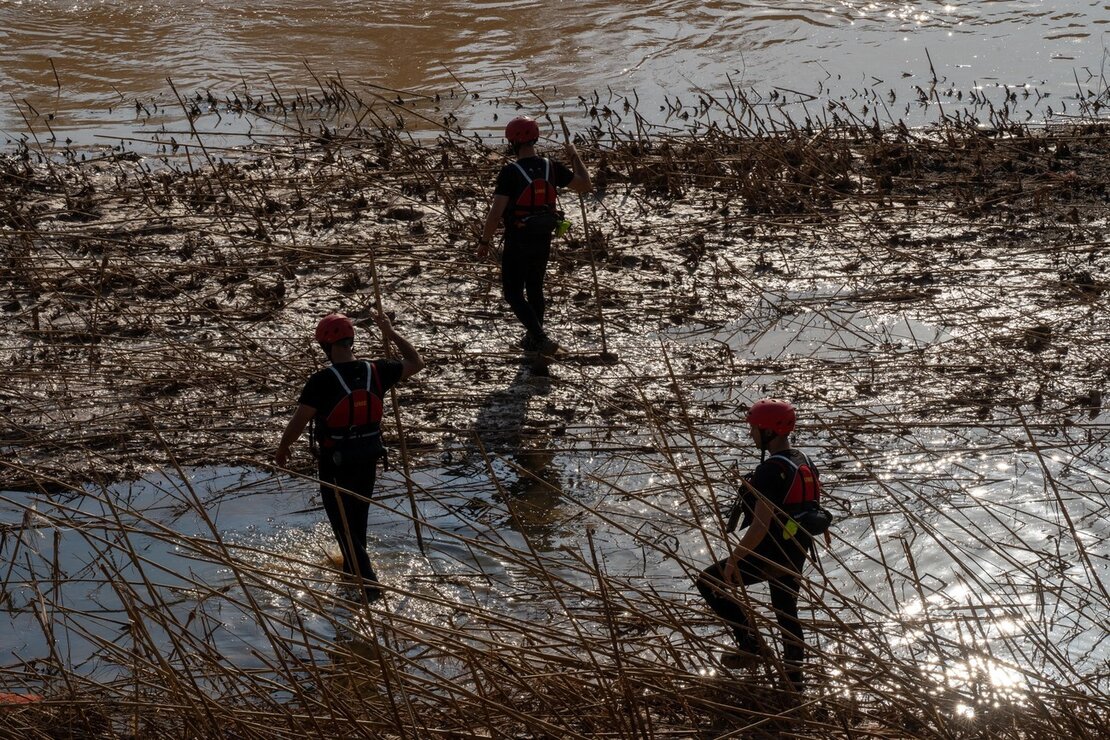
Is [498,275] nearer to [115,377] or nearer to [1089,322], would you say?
[115,377]

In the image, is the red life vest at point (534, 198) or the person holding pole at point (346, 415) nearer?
the person holding pole at point (346, 415)

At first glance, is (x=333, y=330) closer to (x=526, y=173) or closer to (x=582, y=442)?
(x=582, y=442)

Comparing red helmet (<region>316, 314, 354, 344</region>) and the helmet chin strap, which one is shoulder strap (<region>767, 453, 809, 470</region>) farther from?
red helmet (<region>316, 314, 354, 344</region>)

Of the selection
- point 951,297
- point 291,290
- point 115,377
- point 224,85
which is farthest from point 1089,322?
point 224,85

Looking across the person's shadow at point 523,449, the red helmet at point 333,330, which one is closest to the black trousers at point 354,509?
the red helmet at point 333,330

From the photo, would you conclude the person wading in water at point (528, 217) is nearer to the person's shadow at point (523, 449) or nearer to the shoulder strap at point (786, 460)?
the person's shadow at point (523, 449)

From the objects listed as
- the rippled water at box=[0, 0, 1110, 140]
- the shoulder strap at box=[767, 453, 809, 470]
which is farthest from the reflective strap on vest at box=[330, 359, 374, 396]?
the rippled water at box=[0, 0, 1110, 140]

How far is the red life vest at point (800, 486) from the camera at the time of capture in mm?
5473

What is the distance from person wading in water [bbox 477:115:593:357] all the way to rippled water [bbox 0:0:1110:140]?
27.5 ft

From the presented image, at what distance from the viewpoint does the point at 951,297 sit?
10.2m

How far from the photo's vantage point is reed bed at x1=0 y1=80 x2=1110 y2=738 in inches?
174

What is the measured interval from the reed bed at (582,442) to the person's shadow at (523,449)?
0.03 meters

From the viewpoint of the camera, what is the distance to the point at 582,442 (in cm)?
831

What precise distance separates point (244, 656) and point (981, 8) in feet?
69.0
